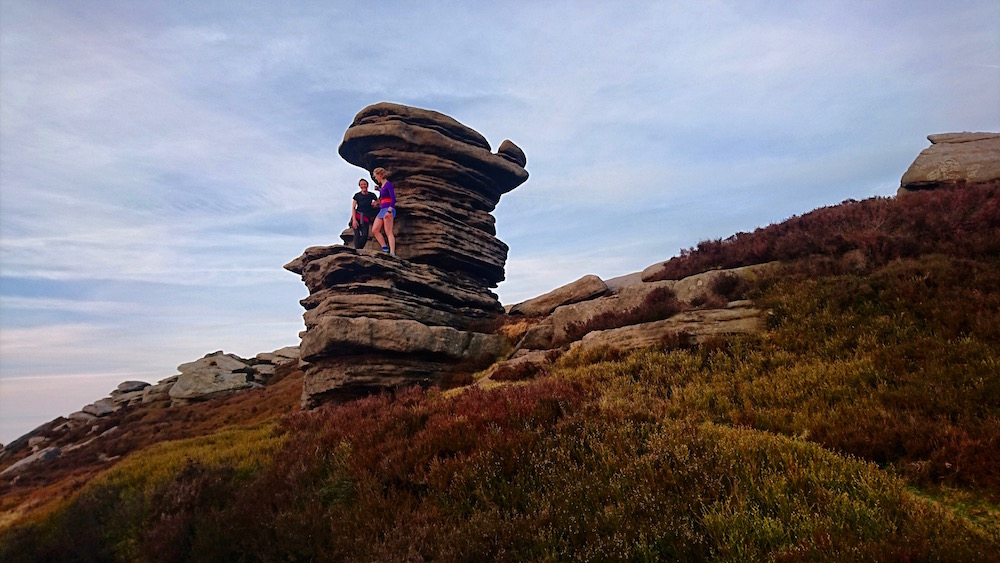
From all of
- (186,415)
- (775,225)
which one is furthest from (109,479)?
(775,225)

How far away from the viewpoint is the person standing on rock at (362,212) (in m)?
23.1

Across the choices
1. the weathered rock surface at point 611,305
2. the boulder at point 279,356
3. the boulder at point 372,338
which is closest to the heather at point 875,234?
the weathered rock surface at point 611,305

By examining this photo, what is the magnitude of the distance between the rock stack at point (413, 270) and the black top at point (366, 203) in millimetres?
1467

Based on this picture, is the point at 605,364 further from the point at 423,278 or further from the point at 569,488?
the point at 423,278

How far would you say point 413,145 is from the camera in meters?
23.4

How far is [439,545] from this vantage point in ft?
16.2

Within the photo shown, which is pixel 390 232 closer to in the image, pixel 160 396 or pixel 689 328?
pixel 689 328

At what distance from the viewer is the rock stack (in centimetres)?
1598

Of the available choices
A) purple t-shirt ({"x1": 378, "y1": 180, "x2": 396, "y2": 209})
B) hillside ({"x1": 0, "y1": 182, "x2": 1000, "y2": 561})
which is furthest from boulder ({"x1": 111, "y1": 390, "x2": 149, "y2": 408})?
purple t-shirt ({"x1": 378, "y1": 180, "x2": 396, "y2": 209})

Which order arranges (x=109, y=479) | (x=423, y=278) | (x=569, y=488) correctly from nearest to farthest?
(x=569, y=488) < (x=109, y=479) < (x=423, y=278)

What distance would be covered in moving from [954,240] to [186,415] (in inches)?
1333

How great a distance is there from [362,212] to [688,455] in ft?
68.8

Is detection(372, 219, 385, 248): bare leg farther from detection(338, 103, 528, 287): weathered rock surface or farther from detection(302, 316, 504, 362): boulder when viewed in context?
detection(302, 316, 504, 362): boulder

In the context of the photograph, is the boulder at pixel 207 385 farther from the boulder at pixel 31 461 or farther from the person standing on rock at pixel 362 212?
the person standing on rock at pixel 362 212
